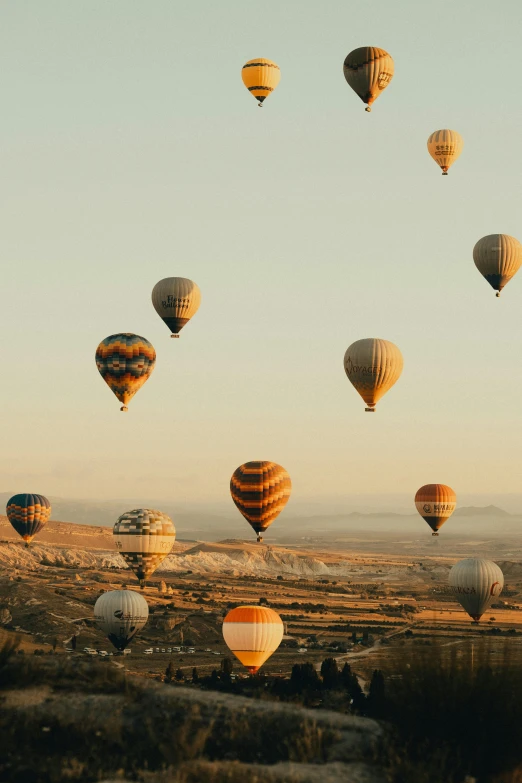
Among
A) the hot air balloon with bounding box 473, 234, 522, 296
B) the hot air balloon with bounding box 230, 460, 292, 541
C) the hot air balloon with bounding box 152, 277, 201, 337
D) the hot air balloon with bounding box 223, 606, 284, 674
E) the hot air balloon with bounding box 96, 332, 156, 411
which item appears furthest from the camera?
the hot air balloon with bounding box 152, 277, 201, 337

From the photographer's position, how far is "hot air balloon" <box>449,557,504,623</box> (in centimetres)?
7750

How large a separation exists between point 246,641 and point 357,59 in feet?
129

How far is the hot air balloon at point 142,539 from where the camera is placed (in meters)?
67.5

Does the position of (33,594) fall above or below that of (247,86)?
below

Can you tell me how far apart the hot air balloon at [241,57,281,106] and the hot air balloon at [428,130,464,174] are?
14.7 metres

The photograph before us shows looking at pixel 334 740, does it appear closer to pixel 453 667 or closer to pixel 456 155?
pixel 453 667

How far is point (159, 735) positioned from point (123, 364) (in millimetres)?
51312

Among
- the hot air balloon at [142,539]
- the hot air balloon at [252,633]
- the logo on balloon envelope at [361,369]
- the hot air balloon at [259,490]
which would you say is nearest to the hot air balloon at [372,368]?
the logo on balloon envelope at [361,369]

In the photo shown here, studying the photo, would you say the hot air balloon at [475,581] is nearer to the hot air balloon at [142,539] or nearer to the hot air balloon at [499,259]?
the hot air balloon at [499,259]

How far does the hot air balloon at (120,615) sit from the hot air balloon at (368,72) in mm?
34918

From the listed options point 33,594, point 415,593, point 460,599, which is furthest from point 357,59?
point 415,593

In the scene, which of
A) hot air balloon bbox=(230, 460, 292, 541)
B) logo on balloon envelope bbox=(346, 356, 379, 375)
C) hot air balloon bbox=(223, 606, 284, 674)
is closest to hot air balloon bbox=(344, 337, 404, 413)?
logo on balloon envelope bbox=(346, 356, 379, 375)

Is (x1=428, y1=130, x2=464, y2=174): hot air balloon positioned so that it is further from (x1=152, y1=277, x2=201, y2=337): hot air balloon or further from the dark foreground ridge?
the dark foreground ridge

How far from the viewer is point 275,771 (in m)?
23.8
